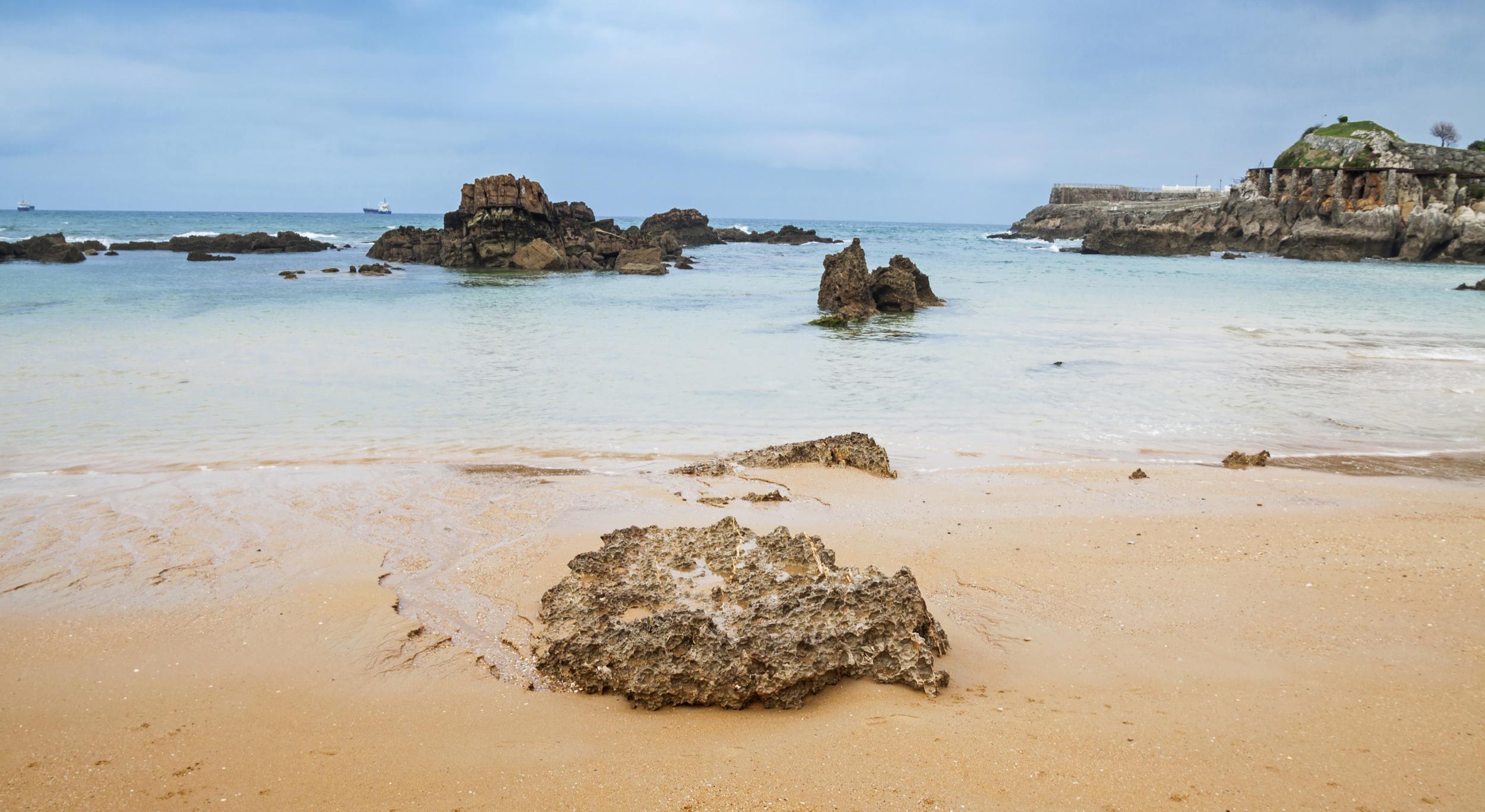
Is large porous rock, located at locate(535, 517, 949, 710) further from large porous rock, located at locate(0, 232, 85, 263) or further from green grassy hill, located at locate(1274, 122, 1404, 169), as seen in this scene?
green grassy hill, located at locate(1274, 122, 1404, 169)

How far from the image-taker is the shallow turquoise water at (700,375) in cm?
755

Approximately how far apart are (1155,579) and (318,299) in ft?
71.9

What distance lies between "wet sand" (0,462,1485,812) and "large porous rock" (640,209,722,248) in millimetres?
51969

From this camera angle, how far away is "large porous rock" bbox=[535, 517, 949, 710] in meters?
2.91

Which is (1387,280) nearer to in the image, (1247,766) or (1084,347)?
(1084,347)

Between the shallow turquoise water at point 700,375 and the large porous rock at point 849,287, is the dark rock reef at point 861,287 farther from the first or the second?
the shallow turquoise water at point 700,375

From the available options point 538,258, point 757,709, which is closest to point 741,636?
point 757,709

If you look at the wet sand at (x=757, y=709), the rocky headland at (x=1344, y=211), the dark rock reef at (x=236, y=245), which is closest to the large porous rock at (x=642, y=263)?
the dark rock reef at (x=236, y=245)

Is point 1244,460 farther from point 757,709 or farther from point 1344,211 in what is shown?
point 1344,211

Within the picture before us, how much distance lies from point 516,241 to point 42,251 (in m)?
19.3

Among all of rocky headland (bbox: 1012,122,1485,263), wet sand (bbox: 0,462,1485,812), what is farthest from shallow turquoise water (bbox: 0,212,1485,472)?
rocky headland (bbox: 1012,122,1485,263)

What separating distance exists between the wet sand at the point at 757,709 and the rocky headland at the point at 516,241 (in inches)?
1138

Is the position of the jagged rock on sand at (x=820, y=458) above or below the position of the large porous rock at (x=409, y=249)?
below

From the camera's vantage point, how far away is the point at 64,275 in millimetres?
27453
